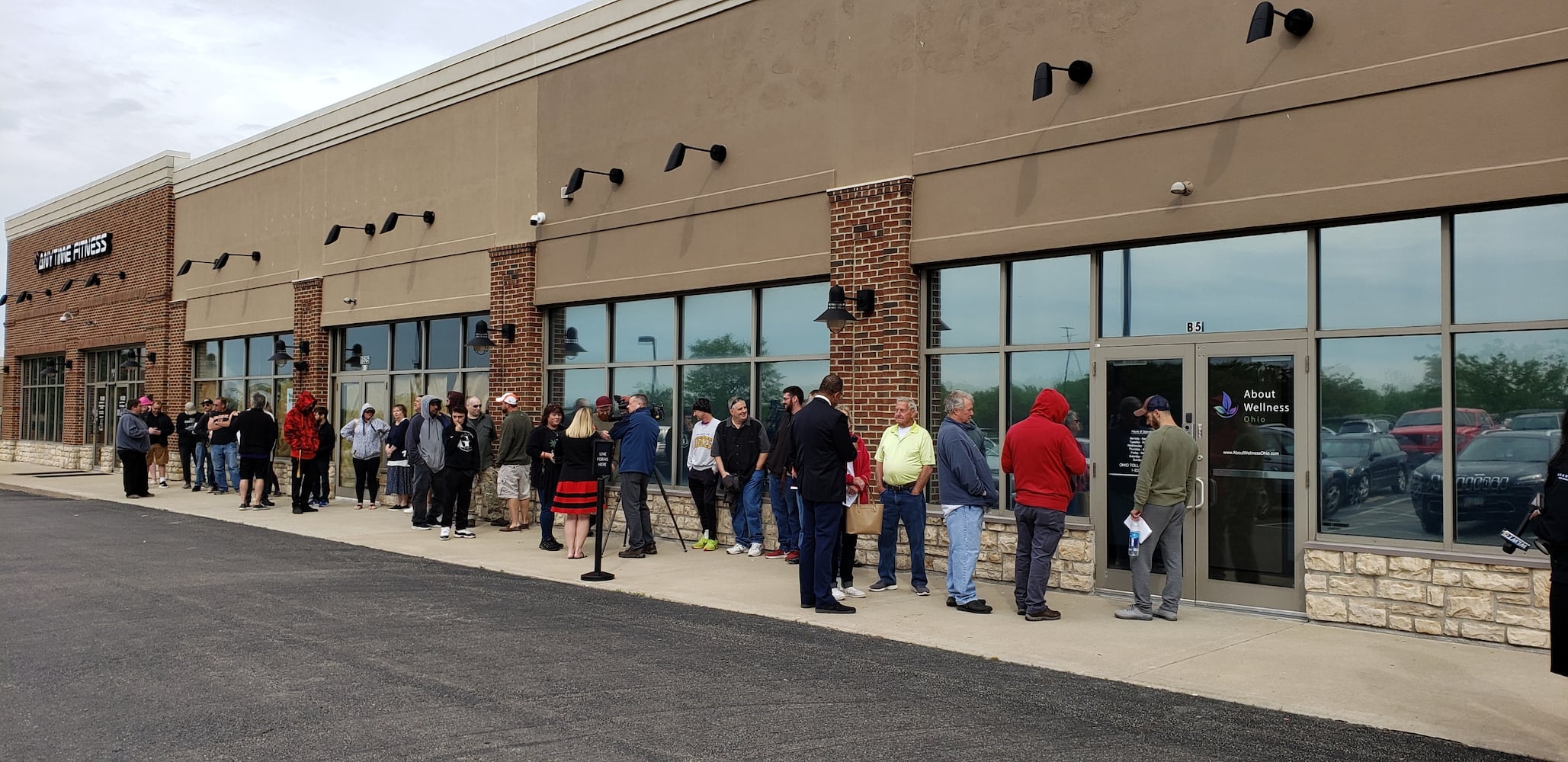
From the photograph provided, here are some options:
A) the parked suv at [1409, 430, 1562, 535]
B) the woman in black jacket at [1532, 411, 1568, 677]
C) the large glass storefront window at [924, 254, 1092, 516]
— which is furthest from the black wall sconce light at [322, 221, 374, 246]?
the woman in black jacket at [1532, 411, 1568, 677]

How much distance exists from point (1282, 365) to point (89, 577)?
10729 mm

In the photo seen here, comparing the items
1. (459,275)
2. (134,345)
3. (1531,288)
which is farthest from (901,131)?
(134,345)

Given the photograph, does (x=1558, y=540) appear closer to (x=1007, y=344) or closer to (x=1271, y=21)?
(x=1271, y=21)

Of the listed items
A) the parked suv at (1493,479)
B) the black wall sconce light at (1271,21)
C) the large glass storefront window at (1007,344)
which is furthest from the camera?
the large glass storefront window at (1007,344)

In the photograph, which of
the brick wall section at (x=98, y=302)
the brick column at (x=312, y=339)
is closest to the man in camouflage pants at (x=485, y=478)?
the brick column at (x=312, y=339)

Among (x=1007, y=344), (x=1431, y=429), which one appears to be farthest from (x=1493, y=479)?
(x=1007, y=344)

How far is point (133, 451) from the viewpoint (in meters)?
20.4

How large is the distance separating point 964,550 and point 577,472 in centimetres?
456

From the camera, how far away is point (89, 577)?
1074 centimetres

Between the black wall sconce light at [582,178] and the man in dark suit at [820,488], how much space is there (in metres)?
6.67

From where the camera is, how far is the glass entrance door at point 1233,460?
9.20 m

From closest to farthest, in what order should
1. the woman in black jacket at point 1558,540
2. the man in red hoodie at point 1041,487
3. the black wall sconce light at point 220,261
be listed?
1. the woman in black jacket at point 1558,540
2. the man in red hoodie at point 1041,487
3. the black wall sconce light at point 220,261

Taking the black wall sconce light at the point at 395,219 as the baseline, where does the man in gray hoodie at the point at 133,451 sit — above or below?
below

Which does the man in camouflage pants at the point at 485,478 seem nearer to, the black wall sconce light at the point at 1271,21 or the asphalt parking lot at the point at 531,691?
the asphalt parking lot at the point at 531,691
